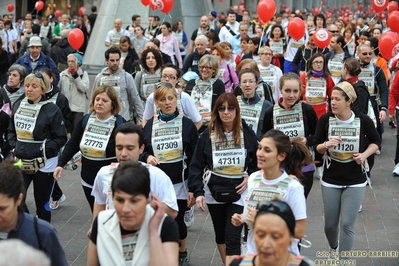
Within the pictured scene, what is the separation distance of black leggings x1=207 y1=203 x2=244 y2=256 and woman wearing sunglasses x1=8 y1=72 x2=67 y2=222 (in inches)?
78.5

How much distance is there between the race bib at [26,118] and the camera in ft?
27.0

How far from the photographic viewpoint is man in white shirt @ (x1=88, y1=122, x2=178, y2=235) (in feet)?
17.5

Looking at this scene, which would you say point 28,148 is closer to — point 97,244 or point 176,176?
point 176,176

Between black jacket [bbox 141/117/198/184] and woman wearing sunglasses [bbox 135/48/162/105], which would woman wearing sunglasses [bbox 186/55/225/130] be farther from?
black jacket [bbox 141/117/198/184]

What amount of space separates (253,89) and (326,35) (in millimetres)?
6304

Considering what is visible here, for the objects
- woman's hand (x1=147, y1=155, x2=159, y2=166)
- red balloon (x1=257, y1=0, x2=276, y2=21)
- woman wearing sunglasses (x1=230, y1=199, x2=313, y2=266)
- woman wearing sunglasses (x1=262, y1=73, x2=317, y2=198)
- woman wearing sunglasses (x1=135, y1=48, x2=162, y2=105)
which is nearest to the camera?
woman wearing sunglasses (x1=230, y1=199, x2=313, y2=266)

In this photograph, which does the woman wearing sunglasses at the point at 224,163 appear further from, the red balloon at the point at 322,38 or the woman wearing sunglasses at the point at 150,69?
the red balloon at the point at 322,38

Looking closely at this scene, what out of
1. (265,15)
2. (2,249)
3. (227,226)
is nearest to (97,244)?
(2,249)

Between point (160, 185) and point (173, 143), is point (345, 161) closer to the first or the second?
point (173, 143)

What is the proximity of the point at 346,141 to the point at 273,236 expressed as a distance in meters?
3.39

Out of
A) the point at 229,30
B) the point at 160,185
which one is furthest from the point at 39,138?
the point at 229,30

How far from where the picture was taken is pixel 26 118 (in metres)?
8.24

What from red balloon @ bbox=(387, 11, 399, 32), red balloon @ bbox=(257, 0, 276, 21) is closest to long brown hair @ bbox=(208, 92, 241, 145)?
red balloon @ bbox=(387, 11, 399, 32)

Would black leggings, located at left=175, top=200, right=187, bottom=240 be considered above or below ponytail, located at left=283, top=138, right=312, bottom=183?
below
